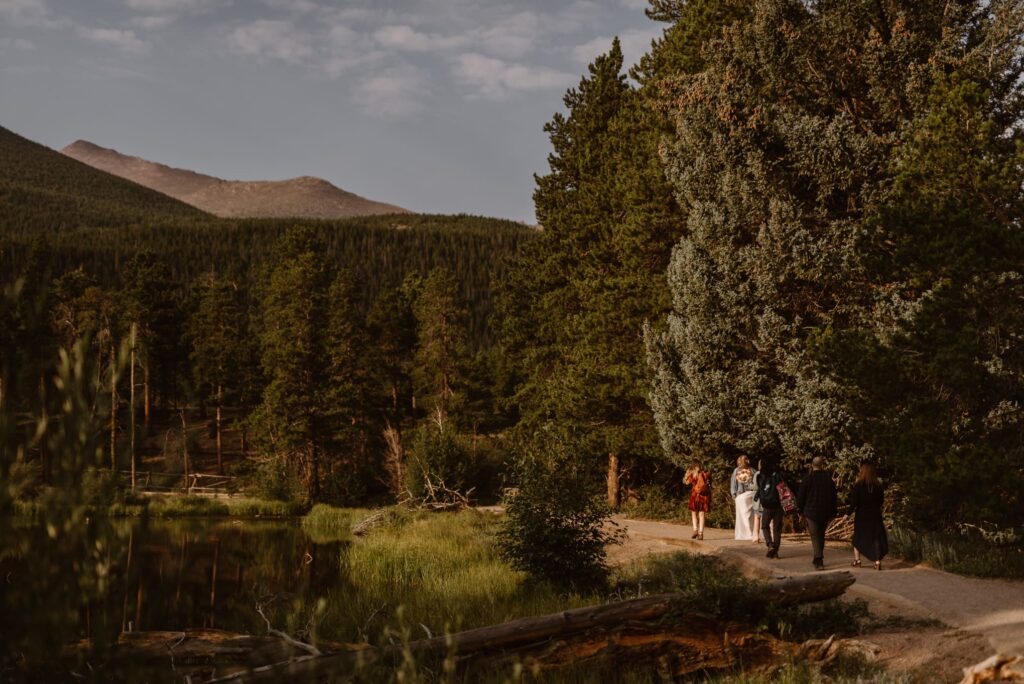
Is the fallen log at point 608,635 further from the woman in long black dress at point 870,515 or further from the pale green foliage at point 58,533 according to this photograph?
the pale green foliage at point 58,533

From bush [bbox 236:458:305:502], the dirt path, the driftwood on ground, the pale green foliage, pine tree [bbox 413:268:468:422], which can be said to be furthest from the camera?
pine tree [bbox 413:268:468:422]

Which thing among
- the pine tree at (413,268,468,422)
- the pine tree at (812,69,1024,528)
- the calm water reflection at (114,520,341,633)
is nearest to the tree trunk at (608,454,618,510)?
the calm water reflection at (114,520,341,633)

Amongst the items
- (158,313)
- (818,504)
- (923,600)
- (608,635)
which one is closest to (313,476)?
(158,313)

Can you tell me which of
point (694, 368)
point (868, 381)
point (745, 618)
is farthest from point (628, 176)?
point (745, 618)

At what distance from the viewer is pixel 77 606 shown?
3357 millimetres

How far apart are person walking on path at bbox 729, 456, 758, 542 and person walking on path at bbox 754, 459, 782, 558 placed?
1734 millimetres

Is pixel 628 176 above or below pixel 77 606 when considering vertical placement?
above

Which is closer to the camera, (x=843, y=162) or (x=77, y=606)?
(x=77, y=606)

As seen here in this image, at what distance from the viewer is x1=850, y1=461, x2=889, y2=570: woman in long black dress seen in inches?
516

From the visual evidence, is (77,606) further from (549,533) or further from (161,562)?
(161,562)

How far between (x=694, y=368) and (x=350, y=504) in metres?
24.6

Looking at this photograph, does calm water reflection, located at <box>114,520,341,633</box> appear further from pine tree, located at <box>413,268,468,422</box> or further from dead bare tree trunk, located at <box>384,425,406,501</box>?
pine tree, located at <box>413,268,468,422</box>

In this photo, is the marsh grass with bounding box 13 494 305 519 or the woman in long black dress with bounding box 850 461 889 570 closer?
the woman in long black dress with bounding box 850 461 889 570

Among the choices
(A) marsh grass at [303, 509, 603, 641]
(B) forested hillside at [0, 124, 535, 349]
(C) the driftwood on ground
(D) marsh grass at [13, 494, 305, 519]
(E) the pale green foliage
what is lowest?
(D) marsh grass at [13, 494, 305, 519]
